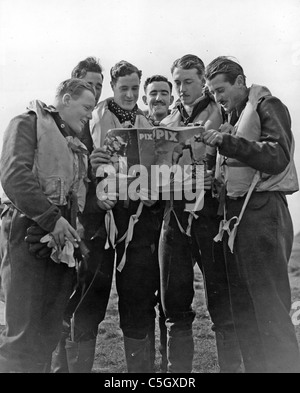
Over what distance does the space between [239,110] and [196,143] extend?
338 millimetres

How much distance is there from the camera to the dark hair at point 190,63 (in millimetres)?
3328

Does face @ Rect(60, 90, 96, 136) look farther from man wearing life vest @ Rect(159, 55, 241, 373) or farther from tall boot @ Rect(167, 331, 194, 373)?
tall boot @ Rect(167, 331, 194, 373)

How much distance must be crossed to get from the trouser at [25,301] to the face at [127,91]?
103 cm

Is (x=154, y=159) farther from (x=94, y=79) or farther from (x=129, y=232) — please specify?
(x=94, y=79)

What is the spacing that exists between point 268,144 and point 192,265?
910 millimetres

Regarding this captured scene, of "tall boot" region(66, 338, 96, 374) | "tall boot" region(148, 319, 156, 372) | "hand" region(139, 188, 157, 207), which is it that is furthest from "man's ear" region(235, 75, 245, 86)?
"tall boot" region(66, 338, 96, 374)

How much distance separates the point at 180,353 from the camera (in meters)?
3.11

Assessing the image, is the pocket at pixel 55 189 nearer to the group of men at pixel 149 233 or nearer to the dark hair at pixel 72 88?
the group of men at pixel 149 233

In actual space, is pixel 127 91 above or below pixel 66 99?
above

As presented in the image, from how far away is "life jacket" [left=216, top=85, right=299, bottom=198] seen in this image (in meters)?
2.93

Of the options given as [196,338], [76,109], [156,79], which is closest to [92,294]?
[196,338]
